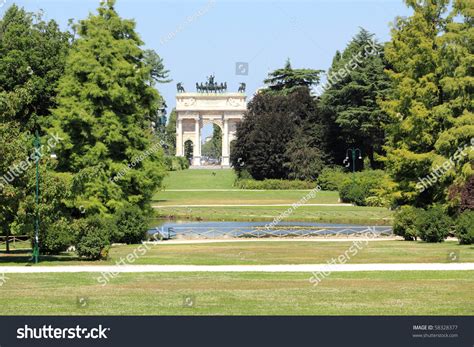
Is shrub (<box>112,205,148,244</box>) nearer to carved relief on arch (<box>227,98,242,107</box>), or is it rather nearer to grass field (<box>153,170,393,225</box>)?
grass field (<box>153,170,393,225</box>)

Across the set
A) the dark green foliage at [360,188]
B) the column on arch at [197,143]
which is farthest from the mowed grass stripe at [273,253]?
the column on arch at [197,143]

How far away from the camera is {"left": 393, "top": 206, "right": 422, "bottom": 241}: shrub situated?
132 feet

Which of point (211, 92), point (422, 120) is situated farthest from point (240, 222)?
point (211, 92)

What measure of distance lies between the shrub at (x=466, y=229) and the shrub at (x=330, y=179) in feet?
152

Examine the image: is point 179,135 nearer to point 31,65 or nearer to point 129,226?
point 31,65

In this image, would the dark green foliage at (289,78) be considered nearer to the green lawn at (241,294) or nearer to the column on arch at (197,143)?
the column on arch at (197,143)

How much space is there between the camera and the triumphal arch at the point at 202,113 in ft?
544

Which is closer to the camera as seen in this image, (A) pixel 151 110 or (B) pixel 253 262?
(B) pixel 253 262

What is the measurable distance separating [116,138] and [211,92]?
127 m

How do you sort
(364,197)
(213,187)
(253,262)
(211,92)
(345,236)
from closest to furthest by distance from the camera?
(253,262), (345,236), (364,197), (213,187), (211,92)

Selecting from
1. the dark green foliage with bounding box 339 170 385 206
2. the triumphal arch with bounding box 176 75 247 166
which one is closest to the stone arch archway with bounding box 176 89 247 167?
the triumphal arch with bounding box 176 75 247 166
